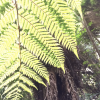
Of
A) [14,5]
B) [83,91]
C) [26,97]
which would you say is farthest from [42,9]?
[83,91]

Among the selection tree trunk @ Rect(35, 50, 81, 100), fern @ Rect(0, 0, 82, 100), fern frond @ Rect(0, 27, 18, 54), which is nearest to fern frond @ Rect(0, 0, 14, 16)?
fern @ Rect(0, 0, 82, 100)

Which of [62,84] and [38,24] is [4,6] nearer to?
[38,24]

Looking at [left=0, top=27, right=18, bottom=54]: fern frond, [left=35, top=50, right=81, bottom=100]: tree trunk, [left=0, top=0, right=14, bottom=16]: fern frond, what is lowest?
[left=35, top=50, right=81, bottom=100]: tree trunk

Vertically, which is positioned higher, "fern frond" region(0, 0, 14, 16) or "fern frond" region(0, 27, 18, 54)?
"fern frond" region(0, 0, 14, 16)

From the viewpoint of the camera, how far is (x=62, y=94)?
1.46m

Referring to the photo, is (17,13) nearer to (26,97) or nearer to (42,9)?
(42,9)

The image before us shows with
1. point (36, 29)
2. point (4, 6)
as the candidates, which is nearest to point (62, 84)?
point (36, 29)

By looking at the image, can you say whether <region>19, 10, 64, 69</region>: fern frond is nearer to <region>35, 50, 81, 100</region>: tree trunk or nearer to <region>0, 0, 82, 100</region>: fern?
<region>0, 0, 82, 100</region>: fern

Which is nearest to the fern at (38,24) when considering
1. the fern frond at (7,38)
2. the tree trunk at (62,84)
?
the fern frond at (7,38)

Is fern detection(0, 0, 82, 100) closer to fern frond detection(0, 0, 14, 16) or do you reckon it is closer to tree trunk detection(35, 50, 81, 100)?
fern frond detection(0, 0, 14, 16)

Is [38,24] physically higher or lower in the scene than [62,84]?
higher

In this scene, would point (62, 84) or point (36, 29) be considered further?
point (62, 84)

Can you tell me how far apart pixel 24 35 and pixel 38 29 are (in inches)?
4.3

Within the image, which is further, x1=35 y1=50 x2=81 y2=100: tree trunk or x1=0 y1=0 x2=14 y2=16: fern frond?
x1=35 y1=50 x2=81 y2=100: tree trunk
